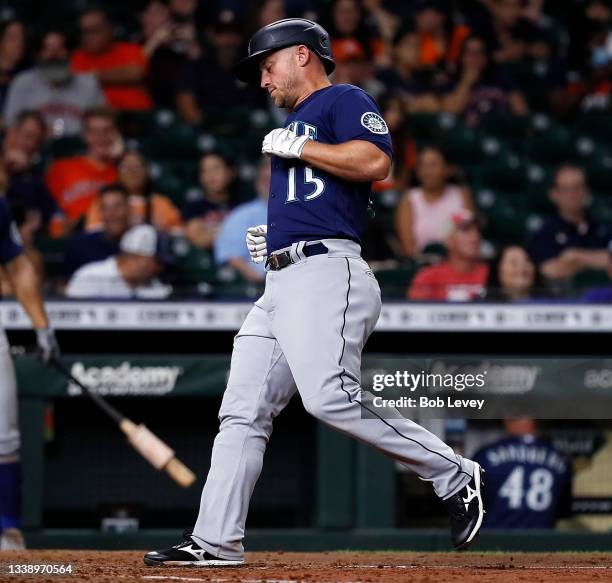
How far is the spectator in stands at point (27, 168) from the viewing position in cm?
871

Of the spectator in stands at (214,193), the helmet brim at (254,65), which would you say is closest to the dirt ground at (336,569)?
the helmet brim at (254,65)

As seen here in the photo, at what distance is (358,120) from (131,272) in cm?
359

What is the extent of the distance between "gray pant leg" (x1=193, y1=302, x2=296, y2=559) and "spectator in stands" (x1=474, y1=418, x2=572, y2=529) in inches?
110

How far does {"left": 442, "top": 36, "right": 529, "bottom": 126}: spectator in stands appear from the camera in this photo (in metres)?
10.8

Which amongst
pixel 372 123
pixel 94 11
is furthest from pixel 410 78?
pixel 372 123

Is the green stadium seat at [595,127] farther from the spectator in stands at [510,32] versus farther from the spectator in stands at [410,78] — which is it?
the spectator in stands at [410,78]

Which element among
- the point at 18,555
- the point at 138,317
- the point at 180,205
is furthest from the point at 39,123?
the point at 18,555

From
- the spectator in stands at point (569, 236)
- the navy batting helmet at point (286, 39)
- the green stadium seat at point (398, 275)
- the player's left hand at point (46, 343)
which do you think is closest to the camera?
the navy batting helmet at point (286, 39)

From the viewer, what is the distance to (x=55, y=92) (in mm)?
10023

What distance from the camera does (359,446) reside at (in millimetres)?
7027

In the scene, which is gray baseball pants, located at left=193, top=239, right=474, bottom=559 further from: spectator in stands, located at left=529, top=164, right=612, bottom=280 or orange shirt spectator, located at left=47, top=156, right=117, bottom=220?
orange shirt spectator, located at left=47, top=156, right=117, bottom=220

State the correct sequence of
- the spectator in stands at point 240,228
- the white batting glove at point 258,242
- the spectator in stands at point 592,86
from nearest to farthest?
the white batting glove at point 258,242 → the spectator in stands at point 240,228 → the spectator in stands at point 592,86

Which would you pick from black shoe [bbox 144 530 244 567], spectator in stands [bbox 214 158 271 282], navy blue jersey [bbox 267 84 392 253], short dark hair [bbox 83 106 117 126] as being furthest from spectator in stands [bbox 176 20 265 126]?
black shoe [bbox 144 530 244 567]

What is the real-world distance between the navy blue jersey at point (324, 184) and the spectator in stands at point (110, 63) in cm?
609
